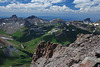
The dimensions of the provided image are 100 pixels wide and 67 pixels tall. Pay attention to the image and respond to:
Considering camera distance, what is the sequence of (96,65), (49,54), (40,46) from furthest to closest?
(40,46)
(49,54)
(96,65)

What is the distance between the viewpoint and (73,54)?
47656 millimetres

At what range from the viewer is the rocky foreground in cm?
2999

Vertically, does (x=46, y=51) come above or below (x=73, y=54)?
below

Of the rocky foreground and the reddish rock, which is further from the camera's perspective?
the reddish rock

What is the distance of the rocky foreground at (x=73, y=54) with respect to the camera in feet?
98.4

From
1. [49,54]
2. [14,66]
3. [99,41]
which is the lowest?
[14,66]

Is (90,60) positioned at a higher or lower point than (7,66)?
higher

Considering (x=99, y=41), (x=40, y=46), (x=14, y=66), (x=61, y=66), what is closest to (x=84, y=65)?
(x=61, y=66)

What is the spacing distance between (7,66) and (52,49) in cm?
8950

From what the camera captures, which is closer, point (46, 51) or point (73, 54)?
point (73, 54)

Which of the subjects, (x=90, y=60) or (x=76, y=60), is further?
Answer: (x=76, y=60)

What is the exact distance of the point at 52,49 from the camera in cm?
7069

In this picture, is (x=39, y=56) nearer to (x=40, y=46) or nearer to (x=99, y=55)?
(x=40, y=46)

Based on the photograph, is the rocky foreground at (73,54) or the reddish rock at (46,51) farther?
the reddish rock at (46,51)
